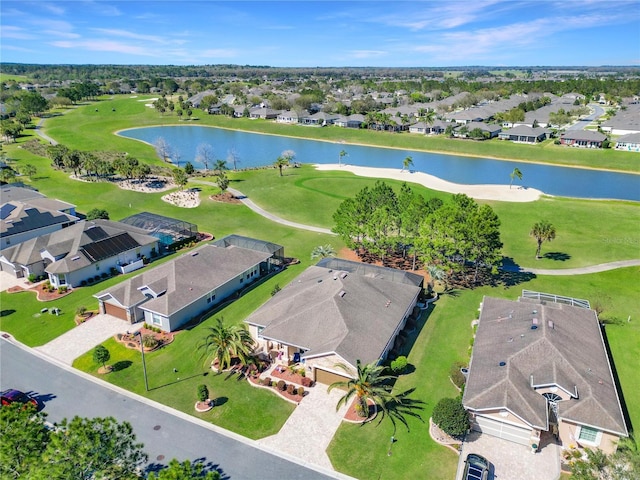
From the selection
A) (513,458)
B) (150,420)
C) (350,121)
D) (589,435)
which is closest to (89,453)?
(150,420)

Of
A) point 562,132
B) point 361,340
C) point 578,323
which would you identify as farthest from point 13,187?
point 562,132

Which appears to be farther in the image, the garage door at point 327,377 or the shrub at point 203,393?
the garage door at point 327,377

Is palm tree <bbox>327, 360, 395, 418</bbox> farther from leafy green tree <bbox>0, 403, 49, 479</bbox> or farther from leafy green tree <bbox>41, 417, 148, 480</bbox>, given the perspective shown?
leafy green tree <bbox>0, 403, 49, 479</bbox>

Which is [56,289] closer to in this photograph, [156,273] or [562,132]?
[156,273]

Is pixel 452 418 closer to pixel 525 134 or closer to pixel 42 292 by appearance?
pixel 42 292

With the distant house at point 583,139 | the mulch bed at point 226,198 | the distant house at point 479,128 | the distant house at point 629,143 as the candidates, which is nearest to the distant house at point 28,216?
the mulch bed at point 226,198

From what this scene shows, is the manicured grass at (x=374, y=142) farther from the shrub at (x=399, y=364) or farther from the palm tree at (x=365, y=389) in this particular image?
the palm tree at (x=365, y=389)
